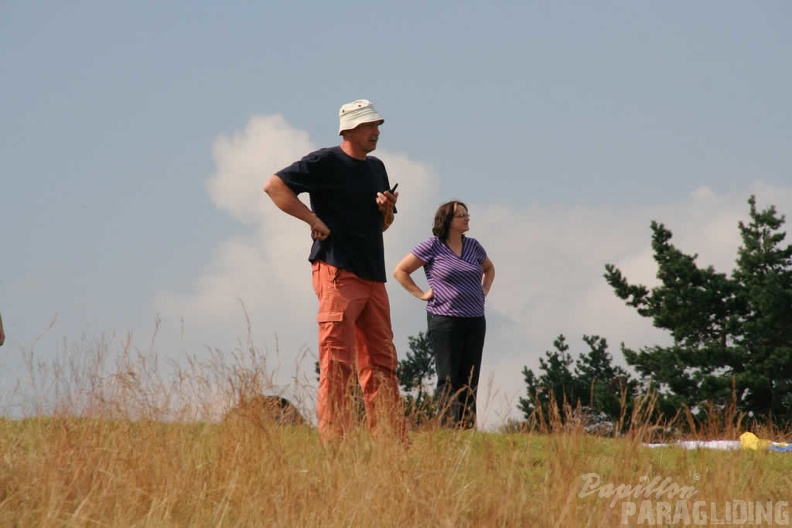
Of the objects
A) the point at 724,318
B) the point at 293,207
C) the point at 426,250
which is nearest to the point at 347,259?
the point at 293,207

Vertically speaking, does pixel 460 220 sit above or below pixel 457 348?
above

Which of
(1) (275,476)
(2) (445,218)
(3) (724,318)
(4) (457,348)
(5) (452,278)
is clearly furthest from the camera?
(3) (724,318)

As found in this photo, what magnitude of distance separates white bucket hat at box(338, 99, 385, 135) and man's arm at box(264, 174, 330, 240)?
53 cm

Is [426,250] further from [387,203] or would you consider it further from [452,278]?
[387,203]

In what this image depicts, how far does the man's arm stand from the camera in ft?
18.6

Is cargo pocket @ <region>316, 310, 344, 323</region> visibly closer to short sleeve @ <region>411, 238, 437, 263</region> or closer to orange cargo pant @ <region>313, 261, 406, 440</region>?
orange cargo pant @ <region>313, 261, 406, 440</region>

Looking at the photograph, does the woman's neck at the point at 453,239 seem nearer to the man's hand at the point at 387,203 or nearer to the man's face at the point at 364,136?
the man's hand at the point at 387,203

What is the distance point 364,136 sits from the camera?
5910 mm

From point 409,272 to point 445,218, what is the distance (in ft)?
1.80

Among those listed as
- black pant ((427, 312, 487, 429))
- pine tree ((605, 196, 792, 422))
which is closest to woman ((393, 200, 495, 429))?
black pant ((427, 312, 487, 429))

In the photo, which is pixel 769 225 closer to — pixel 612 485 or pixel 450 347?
pixel 450 347

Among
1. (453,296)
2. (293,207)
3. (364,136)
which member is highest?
(364,136)

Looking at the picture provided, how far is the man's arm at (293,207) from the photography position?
18.6ft

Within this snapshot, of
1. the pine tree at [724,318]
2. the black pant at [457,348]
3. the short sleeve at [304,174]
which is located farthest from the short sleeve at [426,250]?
the pine tree at [724,318]
